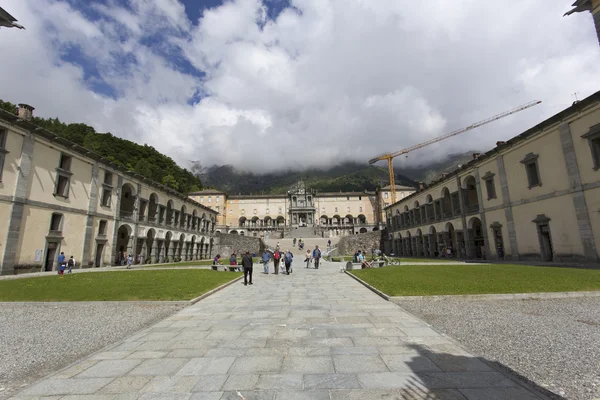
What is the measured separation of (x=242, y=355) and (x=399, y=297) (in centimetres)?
666

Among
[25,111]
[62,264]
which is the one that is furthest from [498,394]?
[25,111]

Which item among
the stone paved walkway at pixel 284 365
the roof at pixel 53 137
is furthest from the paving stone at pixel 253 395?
the roof at pixel 53 137

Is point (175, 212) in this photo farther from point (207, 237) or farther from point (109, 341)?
point (109, 341)

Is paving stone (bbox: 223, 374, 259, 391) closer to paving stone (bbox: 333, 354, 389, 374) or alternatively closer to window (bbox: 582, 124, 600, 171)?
paving stone (bbox: 333, 354, 389, 374)

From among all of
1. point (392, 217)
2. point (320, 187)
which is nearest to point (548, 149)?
point (392, 217)

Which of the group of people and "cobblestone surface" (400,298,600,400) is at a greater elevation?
the group of people

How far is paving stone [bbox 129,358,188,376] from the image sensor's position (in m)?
4.50

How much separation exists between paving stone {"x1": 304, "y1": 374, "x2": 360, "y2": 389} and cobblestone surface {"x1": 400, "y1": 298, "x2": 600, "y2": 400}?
8.38ft

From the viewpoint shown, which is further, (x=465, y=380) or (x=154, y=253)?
(x=154, y=253)

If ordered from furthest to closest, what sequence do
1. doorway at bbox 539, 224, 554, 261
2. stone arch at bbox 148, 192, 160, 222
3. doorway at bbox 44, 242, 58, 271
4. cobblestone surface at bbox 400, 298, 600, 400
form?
stone arch at bbox 148, 192, 160, 222
doorway at bbox 44, 242, 58, 271
doorway at bbox 539, 224, 554, 261
cobblestone surface at bbox 400, 298, 600, 400

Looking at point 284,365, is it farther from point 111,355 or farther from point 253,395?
point 111,355

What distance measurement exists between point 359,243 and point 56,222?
4515 centimetres

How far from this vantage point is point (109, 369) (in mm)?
4688

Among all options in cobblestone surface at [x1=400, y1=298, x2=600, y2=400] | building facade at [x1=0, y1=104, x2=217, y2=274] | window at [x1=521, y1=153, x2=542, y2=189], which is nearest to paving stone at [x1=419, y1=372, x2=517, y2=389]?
cobblestone surface at [x1=400, y1=298, x2=600, y2=400]
